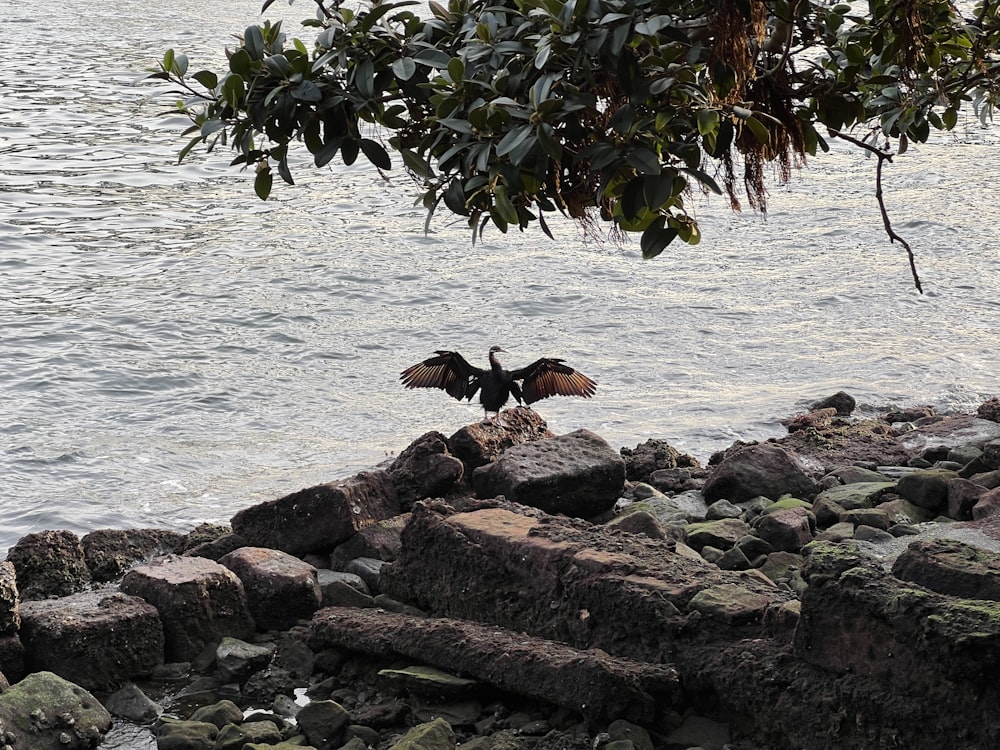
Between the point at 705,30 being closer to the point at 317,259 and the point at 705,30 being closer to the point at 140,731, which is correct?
the point at 140,731

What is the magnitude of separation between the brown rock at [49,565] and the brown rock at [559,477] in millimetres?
2285

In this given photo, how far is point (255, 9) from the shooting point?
24.8 metres

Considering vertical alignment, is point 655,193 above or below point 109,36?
below

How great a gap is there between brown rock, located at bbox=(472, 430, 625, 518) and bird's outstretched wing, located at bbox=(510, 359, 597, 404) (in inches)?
45.8

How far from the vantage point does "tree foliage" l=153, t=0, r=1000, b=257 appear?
322 cm

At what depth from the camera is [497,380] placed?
8508 mm

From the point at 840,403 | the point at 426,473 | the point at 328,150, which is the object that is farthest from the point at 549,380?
the point at 328,150

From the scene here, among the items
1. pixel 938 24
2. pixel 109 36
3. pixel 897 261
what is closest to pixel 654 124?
pixel 938 24

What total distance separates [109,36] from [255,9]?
312cm

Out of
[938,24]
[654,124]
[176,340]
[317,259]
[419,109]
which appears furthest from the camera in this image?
[317,259]

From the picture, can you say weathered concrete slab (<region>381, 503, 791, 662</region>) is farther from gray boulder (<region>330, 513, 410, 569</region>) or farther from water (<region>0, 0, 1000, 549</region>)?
water (<region>0, 0, 1000, 549</region>)

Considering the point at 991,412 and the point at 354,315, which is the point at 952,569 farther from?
the point at 354,315

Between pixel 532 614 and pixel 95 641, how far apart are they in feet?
6.49

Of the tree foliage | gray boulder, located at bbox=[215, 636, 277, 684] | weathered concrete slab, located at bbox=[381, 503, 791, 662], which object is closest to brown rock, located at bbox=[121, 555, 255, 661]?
gray boulder, located at bbox=[215, 636, 277, 684]
